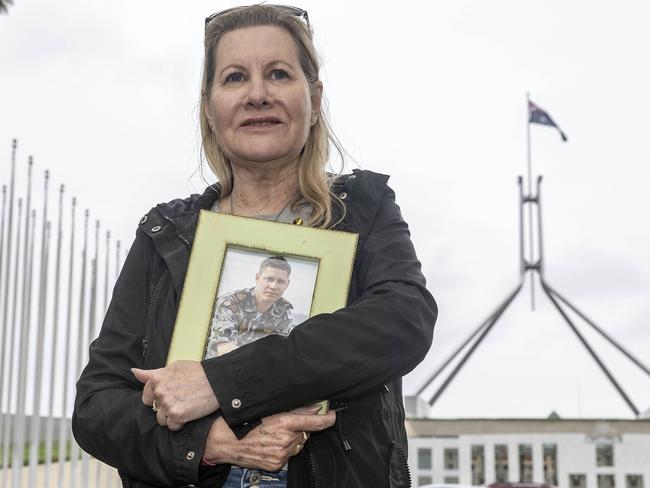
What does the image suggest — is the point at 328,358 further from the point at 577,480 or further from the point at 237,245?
the point at 577,480

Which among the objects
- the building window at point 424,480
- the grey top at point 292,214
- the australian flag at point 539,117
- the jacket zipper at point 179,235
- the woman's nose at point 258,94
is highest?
the australian flag at point 539,117

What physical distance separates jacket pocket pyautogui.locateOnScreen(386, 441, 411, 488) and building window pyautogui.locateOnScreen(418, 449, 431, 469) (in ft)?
76.9

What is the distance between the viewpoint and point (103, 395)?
162 centimetres

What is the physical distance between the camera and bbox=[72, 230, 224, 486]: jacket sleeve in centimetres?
151

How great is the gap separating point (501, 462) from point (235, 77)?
23583 mm

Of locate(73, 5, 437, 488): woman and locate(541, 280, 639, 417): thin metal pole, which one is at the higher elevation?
locate(541, 280, 639, 417): thin metal pole

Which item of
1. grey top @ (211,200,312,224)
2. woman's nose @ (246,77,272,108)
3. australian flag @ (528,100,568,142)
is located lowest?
grey top @ (211,200,312,224)

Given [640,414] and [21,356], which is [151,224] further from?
[640,414]

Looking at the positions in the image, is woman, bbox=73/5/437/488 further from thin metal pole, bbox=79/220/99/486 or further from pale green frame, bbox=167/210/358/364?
thin metal pole, bbox=79/220/99/486

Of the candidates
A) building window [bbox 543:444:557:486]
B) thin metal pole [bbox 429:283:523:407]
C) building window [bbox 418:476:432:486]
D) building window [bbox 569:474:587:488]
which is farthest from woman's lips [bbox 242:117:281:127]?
thin metal pole [bbox 429:283:523:407]

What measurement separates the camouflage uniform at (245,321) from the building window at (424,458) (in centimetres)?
2353

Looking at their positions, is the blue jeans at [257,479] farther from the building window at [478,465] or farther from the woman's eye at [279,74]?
the building window at [478,465]

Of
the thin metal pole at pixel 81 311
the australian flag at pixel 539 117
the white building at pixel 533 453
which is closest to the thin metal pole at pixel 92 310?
the thin metal pole at pixel 81 311

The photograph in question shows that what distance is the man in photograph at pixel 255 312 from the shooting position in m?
1.58
